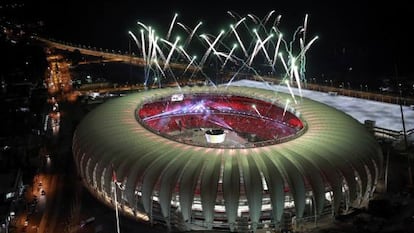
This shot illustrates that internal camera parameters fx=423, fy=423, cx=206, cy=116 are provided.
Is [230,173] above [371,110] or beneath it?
beneath

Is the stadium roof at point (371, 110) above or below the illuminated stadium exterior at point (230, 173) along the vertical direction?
above

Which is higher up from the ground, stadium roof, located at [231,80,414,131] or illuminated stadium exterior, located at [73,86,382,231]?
stadium roof, located at [231,80,414,131]

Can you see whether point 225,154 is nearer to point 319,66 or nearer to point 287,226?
point 287,226

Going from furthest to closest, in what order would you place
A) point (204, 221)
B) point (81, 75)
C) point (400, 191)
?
point (81, 75) → point (400, 191) → point (204, 221)

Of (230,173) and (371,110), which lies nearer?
(230,173)

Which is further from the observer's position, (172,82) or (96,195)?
(172,82)

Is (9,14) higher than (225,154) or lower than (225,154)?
higher

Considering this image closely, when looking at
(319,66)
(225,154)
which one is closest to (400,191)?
(225,154)

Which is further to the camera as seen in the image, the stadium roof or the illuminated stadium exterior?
the stadium roof
